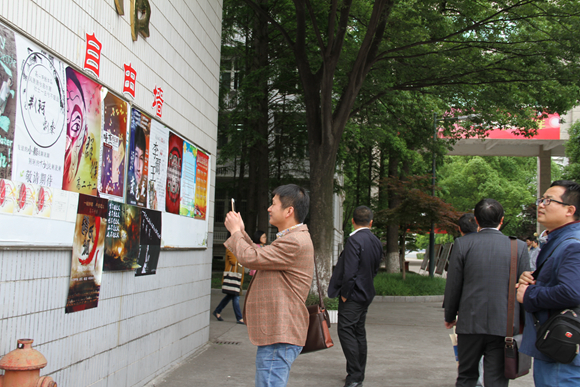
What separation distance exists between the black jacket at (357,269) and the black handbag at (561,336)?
2945mm

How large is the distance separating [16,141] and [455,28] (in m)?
10.5

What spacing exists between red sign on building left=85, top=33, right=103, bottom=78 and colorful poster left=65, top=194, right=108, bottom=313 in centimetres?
108

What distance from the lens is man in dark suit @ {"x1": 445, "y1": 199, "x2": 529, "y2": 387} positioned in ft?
14.0

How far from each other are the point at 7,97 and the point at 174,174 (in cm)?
316

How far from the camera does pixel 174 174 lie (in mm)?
6516

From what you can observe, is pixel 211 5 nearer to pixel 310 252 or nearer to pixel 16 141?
pixel 16 141

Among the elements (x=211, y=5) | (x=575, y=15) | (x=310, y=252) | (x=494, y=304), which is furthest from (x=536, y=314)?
(x=575, y=15)

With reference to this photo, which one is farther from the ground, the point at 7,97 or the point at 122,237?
the point at 7,97

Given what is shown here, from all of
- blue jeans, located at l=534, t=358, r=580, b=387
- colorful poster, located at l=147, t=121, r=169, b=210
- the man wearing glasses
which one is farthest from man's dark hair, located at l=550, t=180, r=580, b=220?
colorful poster, located at l=147, t=121, r=169, b=210

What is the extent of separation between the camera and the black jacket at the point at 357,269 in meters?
5.92

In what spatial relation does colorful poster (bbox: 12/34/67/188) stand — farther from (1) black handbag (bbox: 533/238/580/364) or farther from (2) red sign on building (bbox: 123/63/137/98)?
(1) black handbag (bbox: 533/238/580/364)

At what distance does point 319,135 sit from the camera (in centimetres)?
1234

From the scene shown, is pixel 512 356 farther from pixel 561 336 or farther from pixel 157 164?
pixel 157 164

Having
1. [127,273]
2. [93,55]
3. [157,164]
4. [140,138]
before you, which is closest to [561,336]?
[127,273]
